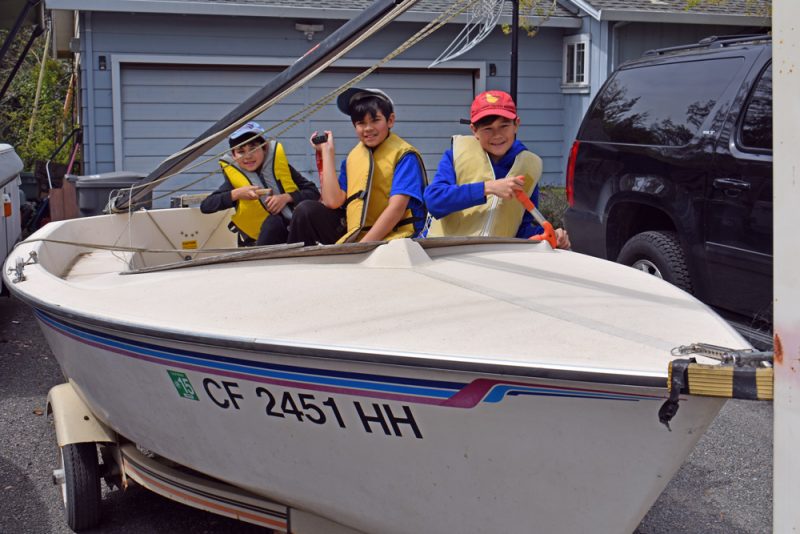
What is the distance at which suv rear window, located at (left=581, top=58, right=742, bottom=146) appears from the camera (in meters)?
6.01

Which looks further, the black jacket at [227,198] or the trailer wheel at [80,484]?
the black jacket at [227,198]

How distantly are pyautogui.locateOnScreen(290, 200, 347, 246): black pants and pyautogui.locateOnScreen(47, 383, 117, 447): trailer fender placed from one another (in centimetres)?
120

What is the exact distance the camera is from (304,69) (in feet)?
13.4

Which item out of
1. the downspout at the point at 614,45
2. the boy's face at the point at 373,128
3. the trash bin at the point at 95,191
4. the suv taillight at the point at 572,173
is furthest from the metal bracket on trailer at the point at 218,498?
the downspout at the point at 614,45

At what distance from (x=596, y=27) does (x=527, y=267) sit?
9494mm

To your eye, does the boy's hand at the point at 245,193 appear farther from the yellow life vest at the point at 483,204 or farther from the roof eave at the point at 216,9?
the roof eave at the point at 216,9

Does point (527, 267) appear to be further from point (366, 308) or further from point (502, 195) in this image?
point (366, 308)

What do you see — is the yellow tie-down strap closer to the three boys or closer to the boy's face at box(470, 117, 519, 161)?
the three boys

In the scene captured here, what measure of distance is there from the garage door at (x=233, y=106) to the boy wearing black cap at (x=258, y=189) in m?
6.21

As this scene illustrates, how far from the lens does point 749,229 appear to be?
5.45m

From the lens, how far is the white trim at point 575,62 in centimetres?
1252

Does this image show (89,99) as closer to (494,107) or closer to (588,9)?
(588,9)

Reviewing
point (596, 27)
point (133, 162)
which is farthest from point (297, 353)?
point (596, 27)

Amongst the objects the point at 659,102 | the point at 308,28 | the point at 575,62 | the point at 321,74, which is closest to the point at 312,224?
the point at 659,102
